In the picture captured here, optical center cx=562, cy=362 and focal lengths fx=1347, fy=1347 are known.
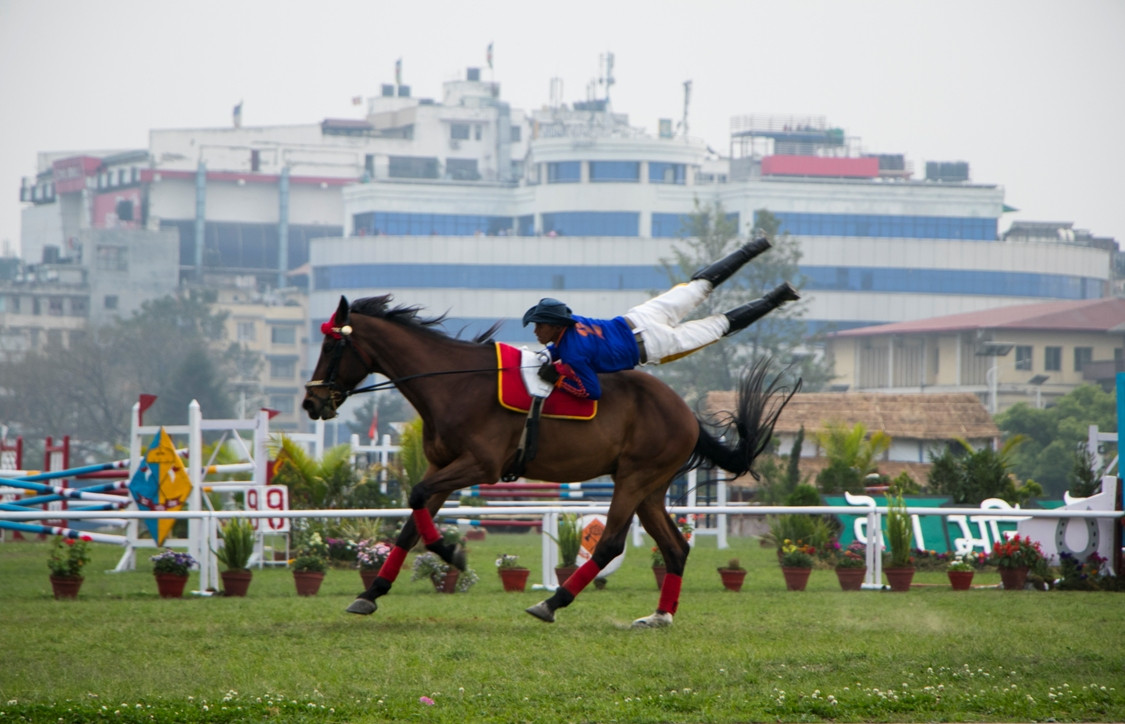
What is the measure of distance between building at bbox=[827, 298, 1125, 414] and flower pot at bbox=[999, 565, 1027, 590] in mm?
52217

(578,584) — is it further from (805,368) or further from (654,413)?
(805,368)

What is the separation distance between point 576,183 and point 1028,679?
90986 mm

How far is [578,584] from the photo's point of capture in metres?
9.61

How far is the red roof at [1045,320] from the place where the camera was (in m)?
68.6

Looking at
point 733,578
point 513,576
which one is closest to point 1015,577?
point 733,578

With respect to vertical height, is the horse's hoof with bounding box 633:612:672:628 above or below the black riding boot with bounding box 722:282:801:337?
below

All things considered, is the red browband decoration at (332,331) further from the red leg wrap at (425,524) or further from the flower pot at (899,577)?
the flower pot at (899,577)

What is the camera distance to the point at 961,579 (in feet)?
47.8

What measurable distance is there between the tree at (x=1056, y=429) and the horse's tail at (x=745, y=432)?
42.7 m

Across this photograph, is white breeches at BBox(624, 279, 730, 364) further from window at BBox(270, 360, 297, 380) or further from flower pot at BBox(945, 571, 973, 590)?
window at BBox(270, 360, 297, 380)

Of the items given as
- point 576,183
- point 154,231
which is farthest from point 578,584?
point 154,231

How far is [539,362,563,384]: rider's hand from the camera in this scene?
939 centimetres

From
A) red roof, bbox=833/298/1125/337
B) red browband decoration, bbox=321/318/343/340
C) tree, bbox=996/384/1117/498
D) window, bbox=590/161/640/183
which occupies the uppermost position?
window, bbox=590/161/640/183

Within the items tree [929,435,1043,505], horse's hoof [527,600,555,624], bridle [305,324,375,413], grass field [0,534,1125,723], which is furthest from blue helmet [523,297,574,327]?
tree [929,435,1043,505]
